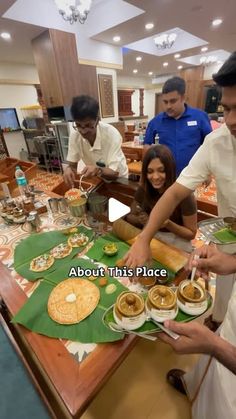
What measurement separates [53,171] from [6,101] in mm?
2431

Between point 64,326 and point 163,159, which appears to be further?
point 163,159

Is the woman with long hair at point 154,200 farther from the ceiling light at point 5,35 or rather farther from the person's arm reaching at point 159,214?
the ceiling light at point 5,35

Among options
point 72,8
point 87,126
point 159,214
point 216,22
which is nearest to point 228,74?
point 159,214

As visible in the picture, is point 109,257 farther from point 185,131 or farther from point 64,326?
point 185,131

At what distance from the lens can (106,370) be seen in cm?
58

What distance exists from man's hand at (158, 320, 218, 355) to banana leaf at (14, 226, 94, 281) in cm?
58

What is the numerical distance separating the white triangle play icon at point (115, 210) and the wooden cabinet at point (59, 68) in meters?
3.48

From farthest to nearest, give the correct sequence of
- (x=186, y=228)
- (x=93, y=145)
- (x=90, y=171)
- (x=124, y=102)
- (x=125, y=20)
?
(x=124, y=102), (x=125, y=20), (x=93, y=145), (x=90, y=171), (x=186, y=228)

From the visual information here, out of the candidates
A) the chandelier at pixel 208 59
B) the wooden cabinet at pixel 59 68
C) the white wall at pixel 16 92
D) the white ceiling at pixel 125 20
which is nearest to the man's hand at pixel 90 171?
the white ceiling at pixel 125 20

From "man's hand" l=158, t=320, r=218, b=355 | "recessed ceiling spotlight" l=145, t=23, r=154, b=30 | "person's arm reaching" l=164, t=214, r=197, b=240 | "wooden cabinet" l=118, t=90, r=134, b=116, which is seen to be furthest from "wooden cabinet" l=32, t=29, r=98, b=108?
"man's hand" l=158, t=320, r=218, b=355

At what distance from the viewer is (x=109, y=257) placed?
0.99 m

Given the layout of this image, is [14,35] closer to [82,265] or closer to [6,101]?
[6,101]

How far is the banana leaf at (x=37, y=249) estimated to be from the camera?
934mm

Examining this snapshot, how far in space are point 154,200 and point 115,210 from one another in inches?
11.3
